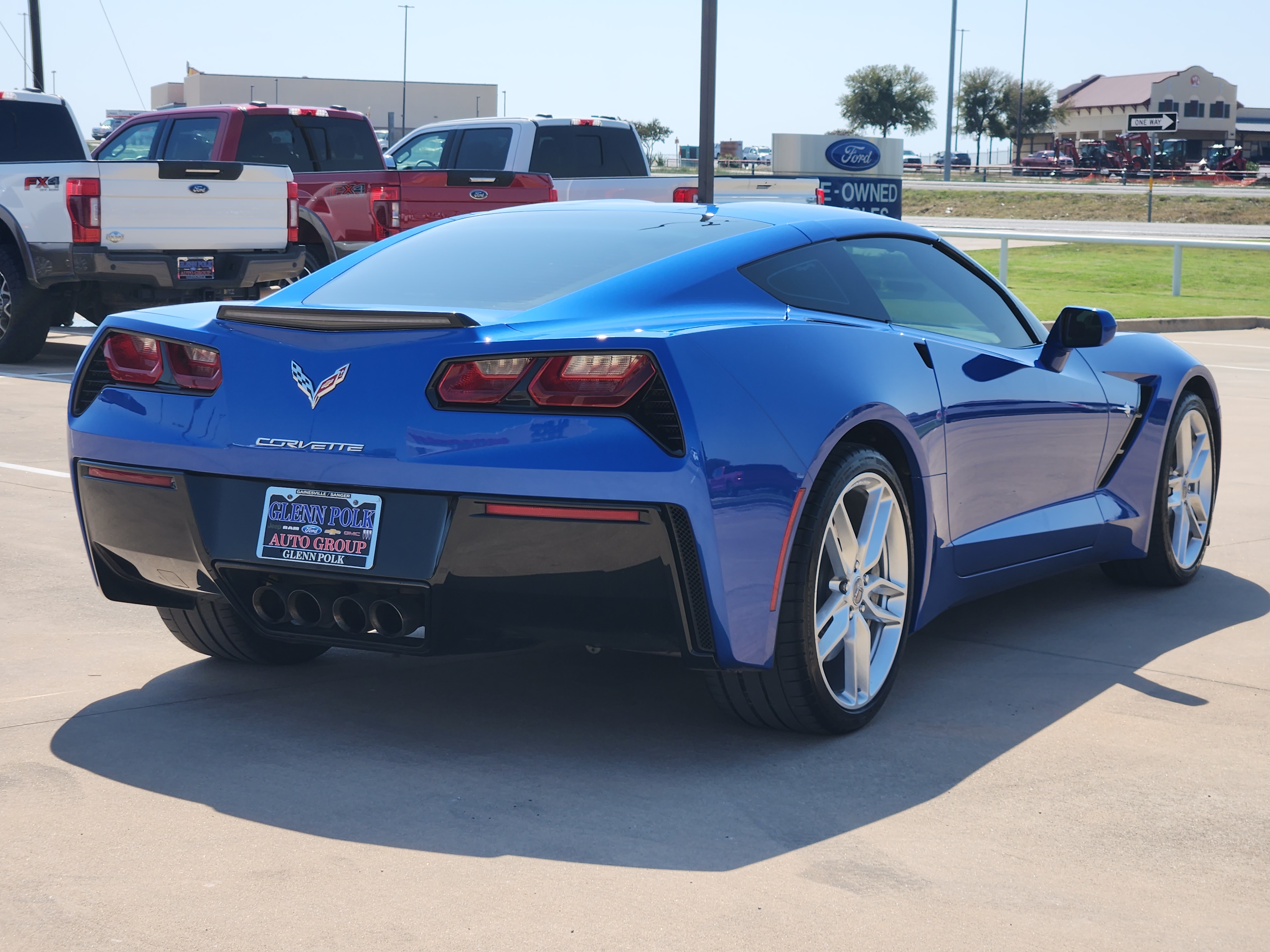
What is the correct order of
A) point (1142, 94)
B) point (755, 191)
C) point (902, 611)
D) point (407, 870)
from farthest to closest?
point (1142, 94)
point (755, 191)
point (902, 611)
point (407, 870)

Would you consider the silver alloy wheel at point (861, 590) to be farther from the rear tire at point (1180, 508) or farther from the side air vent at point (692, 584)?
the rear tire at point (1180, 508)

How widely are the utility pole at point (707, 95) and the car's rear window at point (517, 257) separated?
8151 mm

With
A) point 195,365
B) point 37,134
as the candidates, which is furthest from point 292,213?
point 195,365

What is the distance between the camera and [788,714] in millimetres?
3967

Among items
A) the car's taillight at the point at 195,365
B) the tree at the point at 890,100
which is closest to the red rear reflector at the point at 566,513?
the car's taillight at the point at 195,365

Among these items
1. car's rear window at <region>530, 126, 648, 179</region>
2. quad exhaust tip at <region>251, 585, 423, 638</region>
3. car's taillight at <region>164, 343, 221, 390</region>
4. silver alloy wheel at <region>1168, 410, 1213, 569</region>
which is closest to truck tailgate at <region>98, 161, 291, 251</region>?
car's rear window at <region>530, 126, 648, 179</region>

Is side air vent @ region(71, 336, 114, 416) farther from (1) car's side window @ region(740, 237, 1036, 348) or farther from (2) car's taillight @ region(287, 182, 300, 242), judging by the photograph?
(2) car's taillight @ region(287, 182, 300, 242)

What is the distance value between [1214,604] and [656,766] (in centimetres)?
285

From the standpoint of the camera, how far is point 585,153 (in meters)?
18.5

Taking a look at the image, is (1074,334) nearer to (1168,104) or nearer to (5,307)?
(5,307)

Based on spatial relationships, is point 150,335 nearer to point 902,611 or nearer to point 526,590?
point 526,590

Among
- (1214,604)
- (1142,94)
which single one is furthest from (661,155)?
(1214,604)

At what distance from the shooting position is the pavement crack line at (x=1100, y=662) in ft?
15.6

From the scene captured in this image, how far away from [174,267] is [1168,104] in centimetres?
12001
